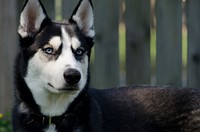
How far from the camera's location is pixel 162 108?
720 cm

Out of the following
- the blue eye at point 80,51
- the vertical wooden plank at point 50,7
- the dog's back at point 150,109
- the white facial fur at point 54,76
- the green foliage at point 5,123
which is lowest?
the green foliage at point 5,123

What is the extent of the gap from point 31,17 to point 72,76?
786mm

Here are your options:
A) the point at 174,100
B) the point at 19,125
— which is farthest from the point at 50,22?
the point at 174,100

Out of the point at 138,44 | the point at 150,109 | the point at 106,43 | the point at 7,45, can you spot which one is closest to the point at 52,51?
the point at 150,109

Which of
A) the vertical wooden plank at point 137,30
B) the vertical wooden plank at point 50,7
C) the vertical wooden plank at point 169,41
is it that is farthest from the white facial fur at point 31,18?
the vertical wooden plank at point 169,41

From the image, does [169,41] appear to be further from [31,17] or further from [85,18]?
[31,17]

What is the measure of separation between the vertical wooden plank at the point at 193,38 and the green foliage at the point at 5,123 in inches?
96.1

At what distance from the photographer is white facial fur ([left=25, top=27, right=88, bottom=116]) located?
645 centimetres

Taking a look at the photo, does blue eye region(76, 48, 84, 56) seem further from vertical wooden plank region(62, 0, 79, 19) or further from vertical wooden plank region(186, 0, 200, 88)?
vertical wooden plank region(186, 0, 200, 88)

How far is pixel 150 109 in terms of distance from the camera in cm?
719

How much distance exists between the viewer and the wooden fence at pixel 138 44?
942 centimetres

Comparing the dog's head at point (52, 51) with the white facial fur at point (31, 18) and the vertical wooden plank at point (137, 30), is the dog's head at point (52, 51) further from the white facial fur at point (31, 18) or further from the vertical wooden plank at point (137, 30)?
the vertical wooden plank at point (137, 30)

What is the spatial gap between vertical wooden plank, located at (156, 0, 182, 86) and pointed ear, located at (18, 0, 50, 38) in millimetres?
3062

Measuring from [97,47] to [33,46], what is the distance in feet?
9.43
